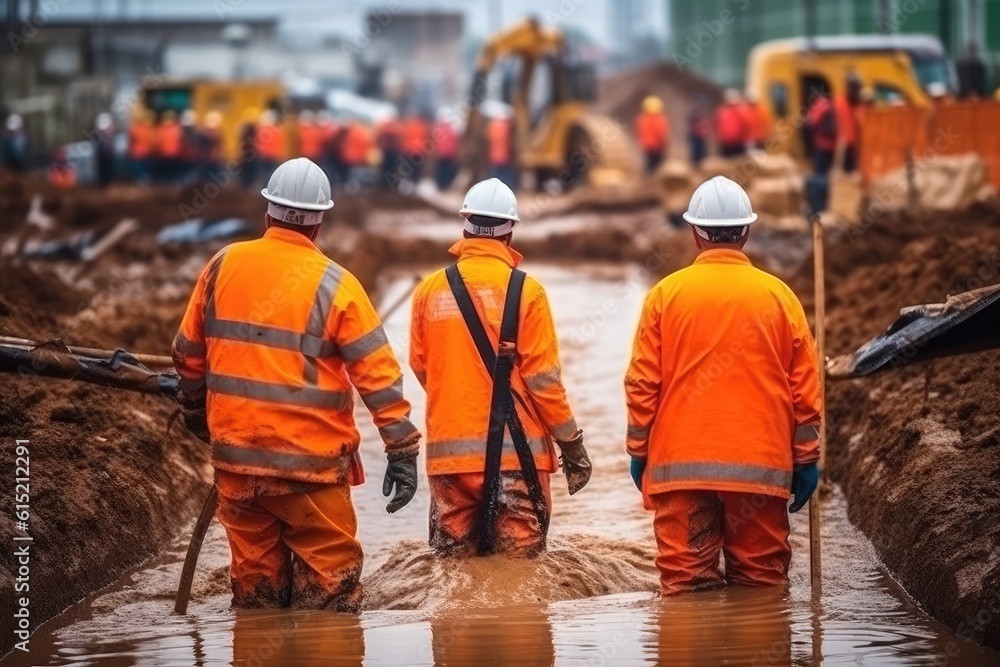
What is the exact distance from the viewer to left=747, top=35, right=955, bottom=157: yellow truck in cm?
2934

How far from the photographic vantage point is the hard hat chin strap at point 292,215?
710cm

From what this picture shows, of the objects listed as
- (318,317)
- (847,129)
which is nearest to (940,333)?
(318,317)

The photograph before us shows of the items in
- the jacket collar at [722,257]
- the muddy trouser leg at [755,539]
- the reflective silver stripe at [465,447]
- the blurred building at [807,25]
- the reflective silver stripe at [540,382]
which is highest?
the blurred building at [807,25]

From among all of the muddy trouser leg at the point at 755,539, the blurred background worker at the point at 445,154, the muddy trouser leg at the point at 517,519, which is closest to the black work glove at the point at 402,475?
the muddy trouser leg at the point at 517,519

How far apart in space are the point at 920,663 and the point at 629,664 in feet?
3.64

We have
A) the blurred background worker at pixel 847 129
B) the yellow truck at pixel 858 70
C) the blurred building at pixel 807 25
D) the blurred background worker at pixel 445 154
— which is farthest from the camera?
the blurred background worker at pixel 445 154

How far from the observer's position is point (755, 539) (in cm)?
723

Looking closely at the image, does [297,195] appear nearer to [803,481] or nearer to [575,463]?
[575,463]

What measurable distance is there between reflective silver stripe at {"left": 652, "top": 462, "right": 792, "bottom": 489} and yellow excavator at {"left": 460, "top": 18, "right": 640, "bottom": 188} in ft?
91.0

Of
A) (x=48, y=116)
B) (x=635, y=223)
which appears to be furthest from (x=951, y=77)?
(x=48, y=116)

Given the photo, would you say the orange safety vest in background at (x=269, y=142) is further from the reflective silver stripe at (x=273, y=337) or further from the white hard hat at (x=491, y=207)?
the reflective silver stripe at (x=273, y=337)

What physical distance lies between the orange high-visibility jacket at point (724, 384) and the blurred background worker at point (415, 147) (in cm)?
3199

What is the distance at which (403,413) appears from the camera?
6.98m

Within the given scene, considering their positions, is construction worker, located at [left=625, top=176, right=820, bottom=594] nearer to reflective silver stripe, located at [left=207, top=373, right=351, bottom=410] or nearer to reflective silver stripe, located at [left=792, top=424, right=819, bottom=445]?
reflective silver stripe, located at [left=792, top=424, right=819, bottom=445]
